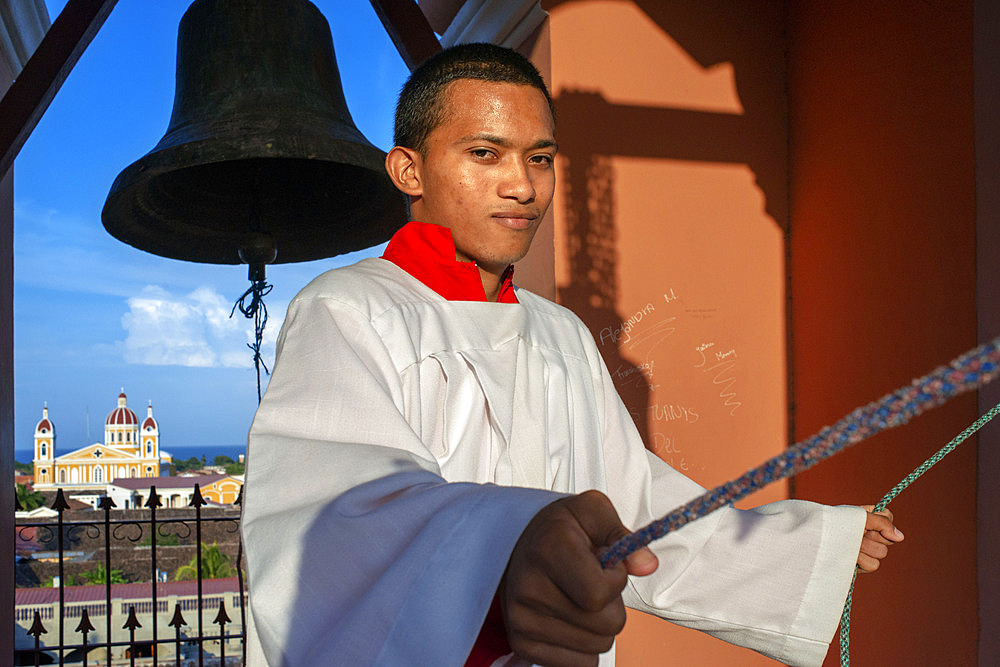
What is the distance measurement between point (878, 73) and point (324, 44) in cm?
190

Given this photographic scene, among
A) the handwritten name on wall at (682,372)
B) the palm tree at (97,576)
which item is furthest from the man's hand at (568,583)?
the palm tree at (97,576)

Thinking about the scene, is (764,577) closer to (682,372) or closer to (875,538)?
(875,538)

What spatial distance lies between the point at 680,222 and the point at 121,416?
286ft

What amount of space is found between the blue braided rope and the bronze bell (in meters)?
1.51

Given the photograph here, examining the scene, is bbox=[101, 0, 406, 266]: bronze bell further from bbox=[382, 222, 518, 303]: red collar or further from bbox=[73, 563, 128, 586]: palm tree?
bbox=[73, 563, 128, 586]: palm tree

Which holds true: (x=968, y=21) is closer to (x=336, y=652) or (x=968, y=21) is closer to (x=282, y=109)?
(x=282, y=109)

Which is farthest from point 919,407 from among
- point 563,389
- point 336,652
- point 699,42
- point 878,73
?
point 699,42

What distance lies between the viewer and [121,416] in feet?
258

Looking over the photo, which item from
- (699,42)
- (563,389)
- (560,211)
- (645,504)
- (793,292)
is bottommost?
(645,504)

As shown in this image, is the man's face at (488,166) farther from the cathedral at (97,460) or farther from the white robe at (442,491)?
the cathedral at (97,460)

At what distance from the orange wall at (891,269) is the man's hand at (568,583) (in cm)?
200

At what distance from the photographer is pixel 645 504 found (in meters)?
1.41

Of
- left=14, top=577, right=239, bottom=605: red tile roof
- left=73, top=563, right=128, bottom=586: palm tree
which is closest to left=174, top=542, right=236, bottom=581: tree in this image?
left=14, top=577, right=239, bottom=605: red tile roof

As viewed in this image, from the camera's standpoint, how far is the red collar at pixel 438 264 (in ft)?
4.28
